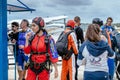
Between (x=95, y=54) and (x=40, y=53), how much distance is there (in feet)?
3.53

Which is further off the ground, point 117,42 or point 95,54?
point 95,54

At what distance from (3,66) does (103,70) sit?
5.64ft

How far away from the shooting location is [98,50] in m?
7.24

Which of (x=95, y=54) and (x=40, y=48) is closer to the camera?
(x=95, y=54)

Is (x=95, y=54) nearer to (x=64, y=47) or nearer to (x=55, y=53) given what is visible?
(x=55, y=53)

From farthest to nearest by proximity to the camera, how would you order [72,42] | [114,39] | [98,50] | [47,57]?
[114,39] → [72,42] → [47,57] → [98,50]

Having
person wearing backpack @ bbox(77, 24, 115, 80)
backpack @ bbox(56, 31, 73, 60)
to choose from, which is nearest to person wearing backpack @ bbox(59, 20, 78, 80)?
backpack @ bbox(56, 31, 73, 60)

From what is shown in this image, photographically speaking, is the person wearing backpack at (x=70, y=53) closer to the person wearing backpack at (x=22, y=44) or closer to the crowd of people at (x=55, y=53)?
the person wearing backpack at (x=22, y=44)

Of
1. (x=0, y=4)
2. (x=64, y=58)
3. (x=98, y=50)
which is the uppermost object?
(x=0, y=4)

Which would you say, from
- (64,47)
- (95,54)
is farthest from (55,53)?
(64,47)

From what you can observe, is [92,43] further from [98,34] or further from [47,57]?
[47,57]

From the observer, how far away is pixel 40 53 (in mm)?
7758

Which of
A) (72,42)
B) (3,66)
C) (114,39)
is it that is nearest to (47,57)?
(3,66)

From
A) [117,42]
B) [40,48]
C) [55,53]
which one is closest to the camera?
[40,48]
